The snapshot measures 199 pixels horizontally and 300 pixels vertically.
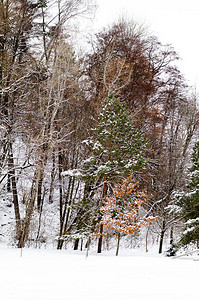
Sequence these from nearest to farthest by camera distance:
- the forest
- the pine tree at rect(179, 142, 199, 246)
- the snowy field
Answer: the snowy field
the pine tree at rect(179, 142, 199, 246)
the forest

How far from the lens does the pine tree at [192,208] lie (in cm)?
1032

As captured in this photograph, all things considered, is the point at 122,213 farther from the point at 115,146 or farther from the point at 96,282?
the point at 96,282

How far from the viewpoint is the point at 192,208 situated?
36.5 feet

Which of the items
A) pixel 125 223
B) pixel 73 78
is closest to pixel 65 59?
pixel 73 78

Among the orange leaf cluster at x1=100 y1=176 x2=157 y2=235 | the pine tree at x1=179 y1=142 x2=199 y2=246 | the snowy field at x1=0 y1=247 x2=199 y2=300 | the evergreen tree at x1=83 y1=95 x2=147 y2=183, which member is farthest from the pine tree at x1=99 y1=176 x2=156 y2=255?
the snowy field at x1=0 y1=247 x2=199 y2=300

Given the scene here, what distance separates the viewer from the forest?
10555 millimetres

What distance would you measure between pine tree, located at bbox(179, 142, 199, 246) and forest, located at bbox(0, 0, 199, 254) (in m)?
0.04

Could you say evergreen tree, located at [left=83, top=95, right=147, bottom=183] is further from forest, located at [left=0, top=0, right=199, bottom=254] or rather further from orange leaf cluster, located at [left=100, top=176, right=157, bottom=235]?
orange leaf cluster, located at [left=100, top=176, right=157, bottom=235]

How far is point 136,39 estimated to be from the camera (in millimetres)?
16219

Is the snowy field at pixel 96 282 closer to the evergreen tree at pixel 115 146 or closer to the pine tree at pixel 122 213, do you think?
the pine tree at pixel 122 213

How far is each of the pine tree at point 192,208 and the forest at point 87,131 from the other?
0.14 ft

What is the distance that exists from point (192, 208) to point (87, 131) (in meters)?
5.83

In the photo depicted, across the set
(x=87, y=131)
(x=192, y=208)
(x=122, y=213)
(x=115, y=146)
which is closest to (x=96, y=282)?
(x=122, y=213)

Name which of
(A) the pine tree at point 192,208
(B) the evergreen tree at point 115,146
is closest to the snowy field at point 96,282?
(A) the pine tree at point 192,208
